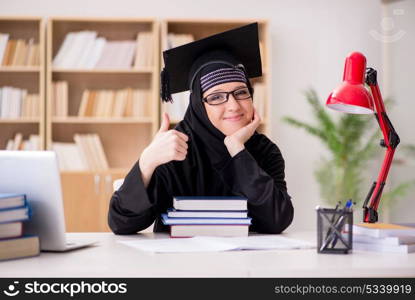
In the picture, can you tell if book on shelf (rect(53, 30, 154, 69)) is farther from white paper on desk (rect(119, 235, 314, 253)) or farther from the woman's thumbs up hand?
white paper on desk (rect(119, 235, 314, 253))

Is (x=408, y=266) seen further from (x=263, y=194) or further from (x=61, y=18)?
(x=61, y=18)

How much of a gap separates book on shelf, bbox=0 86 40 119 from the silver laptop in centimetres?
390

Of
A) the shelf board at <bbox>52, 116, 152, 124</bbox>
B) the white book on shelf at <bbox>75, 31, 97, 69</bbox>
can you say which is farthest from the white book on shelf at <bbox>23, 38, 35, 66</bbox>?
the shelf board at <bbox>52, 116, 152, 124</bbox>

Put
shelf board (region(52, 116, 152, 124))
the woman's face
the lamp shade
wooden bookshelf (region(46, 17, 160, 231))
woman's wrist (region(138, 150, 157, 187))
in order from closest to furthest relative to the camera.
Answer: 1. the lamp shade
2. woman's wrist (region(138, 150, 157, 187))
3. the woman's face
4. wooden bookshelf (region(46, 17, 160, 231))
5. shelf board (region(52, 116, 152, 124))

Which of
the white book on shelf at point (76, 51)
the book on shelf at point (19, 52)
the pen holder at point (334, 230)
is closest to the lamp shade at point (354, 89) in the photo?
the pen holder at point (334, 230)

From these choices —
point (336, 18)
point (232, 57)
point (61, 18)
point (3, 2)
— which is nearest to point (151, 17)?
point (61, 18)

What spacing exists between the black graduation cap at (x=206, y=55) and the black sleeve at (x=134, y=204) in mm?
474

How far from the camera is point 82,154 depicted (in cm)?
543

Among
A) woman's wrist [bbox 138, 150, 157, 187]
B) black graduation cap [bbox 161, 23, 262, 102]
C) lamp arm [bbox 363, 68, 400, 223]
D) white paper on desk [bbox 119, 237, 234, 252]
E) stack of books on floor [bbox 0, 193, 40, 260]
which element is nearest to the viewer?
stack of books on floor [bbox 0, 193, 40, 260]

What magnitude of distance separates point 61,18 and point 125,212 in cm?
361

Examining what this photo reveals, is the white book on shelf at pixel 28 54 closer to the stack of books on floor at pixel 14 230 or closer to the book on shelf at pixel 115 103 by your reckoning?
the book on shelf at pixel 115 103

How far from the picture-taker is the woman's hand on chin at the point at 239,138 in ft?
7.02

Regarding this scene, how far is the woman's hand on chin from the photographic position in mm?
2141

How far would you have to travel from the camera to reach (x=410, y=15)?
5.63 metres
